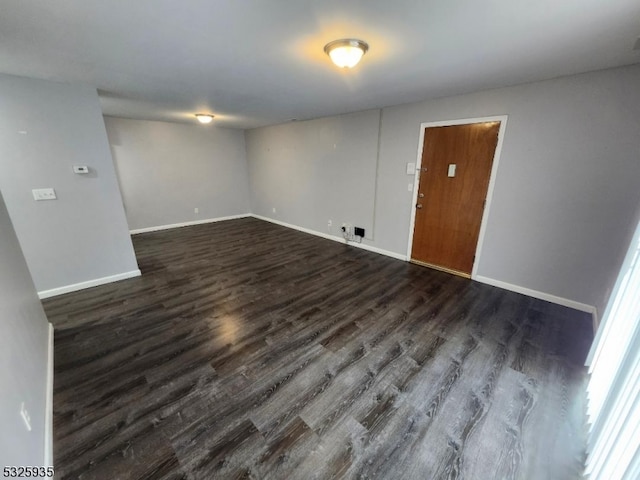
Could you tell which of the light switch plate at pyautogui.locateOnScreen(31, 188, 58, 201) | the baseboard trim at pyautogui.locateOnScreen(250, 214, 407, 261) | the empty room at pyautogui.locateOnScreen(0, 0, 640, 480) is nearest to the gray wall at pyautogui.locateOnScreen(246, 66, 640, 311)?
the empty room at pyautogui.locateOnScreen(0, 0, 640, 480)

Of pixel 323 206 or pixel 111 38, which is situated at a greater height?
pixel 111 38

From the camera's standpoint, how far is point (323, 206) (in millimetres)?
5234

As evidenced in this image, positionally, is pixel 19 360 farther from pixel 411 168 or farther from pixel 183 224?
pixel 183 224

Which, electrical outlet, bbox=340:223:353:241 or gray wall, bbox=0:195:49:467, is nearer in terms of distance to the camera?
gray wall, bbox=0:195:49:467

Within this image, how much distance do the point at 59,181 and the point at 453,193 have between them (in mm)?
4791

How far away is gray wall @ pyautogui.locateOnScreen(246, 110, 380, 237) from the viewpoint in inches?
171

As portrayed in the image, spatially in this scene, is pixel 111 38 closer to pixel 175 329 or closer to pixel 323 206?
pixel 175 329

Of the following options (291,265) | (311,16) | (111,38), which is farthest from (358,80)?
(291,265)

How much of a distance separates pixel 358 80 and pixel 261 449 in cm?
320

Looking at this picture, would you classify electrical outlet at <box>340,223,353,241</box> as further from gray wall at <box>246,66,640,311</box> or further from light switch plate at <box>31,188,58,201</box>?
light switch plate at <box>31,188,58,201</box>

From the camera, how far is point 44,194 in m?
2.79

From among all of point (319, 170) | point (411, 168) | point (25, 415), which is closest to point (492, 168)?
point (411, 168)

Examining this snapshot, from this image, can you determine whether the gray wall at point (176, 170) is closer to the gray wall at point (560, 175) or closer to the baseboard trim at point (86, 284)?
the baseboard trim at point (86, 284)

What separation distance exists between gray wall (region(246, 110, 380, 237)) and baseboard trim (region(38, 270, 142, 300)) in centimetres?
333
